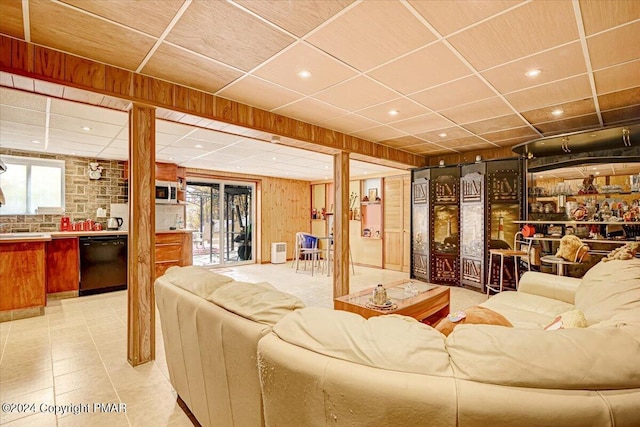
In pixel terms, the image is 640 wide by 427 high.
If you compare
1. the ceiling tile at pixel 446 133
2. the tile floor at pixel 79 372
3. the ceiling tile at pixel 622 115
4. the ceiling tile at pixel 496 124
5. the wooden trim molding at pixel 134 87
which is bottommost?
the tile floor at pixel 79 372

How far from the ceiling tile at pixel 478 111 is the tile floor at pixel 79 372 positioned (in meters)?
2.58

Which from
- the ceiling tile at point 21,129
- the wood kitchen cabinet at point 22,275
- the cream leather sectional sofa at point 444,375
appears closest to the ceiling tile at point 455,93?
the cream leather sectional sofa at point 444,375

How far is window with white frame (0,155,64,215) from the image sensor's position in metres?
5.16

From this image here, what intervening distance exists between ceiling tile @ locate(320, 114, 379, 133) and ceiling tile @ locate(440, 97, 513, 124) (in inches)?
37.0

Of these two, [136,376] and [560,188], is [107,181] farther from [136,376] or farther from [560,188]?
[560,188]

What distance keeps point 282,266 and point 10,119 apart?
571 cm

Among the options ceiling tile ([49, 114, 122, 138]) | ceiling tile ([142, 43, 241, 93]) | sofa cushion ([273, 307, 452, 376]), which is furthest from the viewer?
ceiling tile ([49, 114, 122, 138])

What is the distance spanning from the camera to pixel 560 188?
4387 mm

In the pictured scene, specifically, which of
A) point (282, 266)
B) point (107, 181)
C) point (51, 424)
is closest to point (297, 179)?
point (282, 266)

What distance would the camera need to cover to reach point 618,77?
2.68 m

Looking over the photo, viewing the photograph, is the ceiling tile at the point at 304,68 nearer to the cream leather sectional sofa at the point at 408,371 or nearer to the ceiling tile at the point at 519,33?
the ceiling tile at the point at 519,33

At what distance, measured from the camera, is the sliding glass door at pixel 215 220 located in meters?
7.81

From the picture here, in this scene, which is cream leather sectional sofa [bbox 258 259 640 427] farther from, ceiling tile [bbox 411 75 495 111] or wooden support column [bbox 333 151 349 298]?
wooden support column [bbox 333 151 349 298]

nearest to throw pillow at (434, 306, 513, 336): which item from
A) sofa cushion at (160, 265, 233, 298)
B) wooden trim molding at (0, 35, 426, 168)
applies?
sofa cushion at (160, 265, 233, 298)
